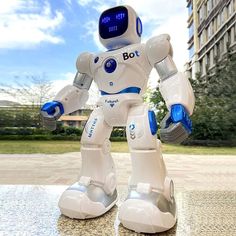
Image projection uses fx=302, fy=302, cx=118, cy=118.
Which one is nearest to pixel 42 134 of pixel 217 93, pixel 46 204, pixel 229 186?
pixel 217 93

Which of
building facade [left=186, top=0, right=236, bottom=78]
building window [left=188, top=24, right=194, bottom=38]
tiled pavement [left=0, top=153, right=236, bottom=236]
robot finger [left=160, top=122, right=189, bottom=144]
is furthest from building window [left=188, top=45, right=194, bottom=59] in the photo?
robot finger [left=160, top=122, right=189, bottom=144]

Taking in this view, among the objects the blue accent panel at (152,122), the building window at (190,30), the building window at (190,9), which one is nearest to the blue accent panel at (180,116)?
the blue accent panel at (152,122)

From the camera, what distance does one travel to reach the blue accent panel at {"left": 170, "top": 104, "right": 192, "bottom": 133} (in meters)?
0.90

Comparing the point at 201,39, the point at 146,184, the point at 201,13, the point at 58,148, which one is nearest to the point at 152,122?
the point at 146,184

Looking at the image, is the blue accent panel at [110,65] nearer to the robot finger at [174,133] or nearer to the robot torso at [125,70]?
the robot torso at [125,70]

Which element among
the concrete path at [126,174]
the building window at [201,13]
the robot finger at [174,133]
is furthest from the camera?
the building window at [201,13]

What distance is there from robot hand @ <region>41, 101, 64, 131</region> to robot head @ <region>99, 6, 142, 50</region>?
322 millimetres

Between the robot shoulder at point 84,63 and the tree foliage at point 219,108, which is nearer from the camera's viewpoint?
the robot shoulder at point 84,63

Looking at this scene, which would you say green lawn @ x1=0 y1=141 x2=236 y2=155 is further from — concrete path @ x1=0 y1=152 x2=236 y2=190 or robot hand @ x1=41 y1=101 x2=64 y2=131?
robot hand @ x1=41 y1=101 x2=64 y2=131

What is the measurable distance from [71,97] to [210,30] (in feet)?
26.7

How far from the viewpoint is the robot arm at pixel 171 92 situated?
0.89 meters

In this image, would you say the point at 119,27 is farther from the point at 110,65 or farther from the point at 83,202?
the point at 83,202

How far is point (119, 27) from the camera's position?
1123 mm

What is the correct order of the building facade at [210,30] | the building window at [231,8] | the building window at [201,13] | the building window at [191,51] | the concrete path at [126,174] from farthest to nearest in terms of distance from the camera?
the building window at [191,51] → the building window at [201,13] → the building facade at [210,30] → the building window at [231,8] → the concrete path at [126,174]
